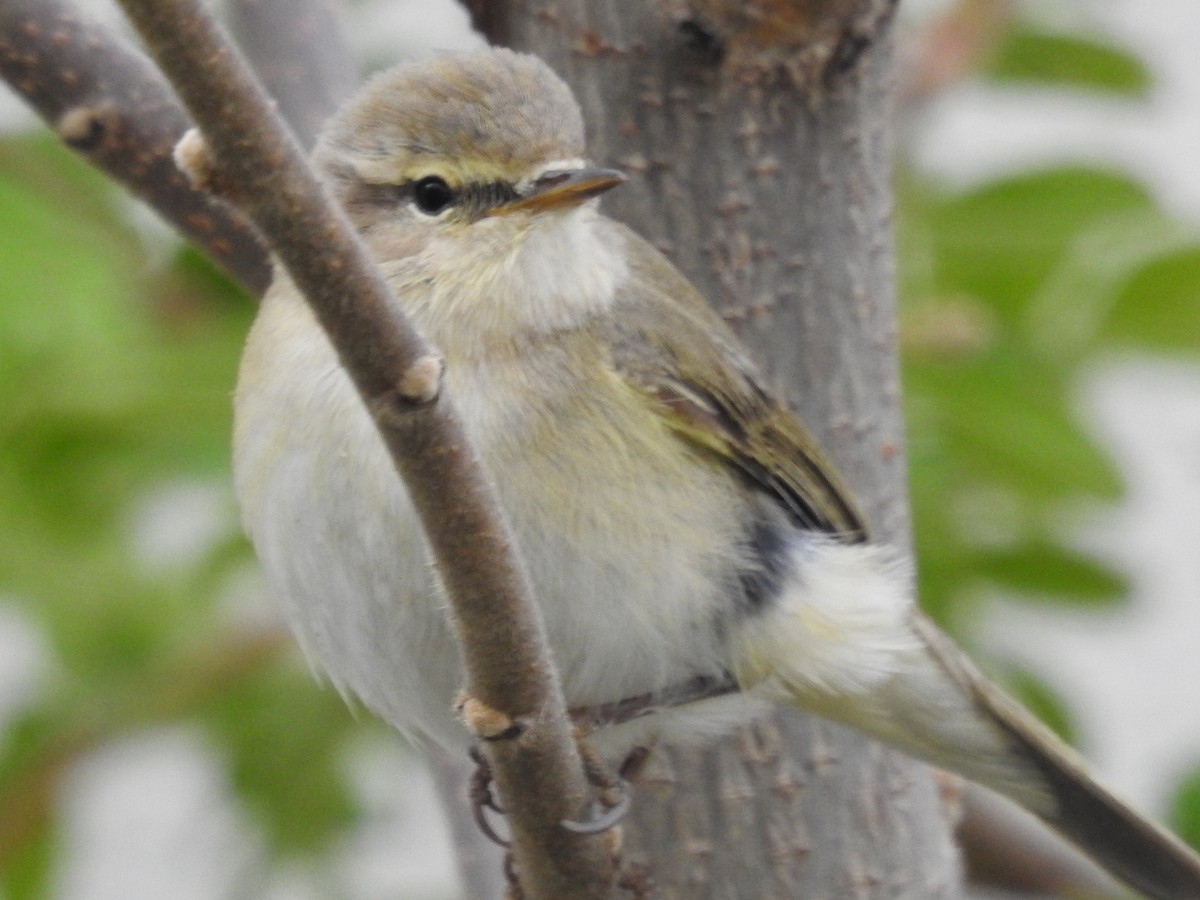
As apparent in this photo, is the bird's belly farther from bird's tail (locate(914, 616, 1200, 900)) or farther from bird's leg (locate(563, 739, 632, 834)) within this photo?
bird's tail (locate(914, 616, 1200, 900))

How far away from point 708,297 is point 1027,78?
129cm

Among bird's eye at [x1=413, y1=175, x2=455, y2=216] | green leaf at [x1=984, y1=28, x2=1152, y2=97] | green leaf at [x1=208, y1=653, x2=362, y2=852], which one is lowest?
green leaf at [x1=208, y1=653, x2=362, y2=852]

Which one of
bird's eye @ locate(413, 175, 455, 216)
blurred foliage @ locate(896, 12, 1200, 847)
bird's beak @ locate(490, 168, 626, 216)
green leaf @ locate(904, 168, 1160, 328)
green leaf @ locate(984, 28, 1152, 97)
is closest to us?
bird's beak @ locate(490, 168, 626, 216)

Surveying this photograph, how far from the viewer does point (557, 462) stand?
2.27 meters

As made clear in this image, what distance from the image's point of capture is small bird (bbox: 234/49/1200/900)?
7.41 ft

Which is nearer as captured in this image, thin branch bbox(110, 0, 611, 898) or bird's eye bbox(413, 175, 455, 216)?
thin branch bbox(110, 0, 611, 898)

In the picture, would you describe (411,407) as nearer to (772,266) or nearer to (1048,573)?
(772,266)

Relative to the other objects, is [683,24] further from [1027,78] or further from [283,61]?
[1027,78]

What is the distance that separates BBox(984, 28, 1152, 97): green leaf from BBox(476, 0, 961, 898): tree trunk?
1065 millimetres

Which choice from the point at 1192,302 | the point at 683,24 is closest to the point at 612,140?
the point at 683,24

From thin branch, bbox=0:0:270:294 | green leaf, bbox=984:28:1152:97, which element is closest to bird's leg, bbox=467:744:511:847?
thin branch, bbox=0:0:270:294

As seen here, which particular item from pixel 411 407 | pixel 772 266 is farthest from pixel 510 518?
pixel 411 407

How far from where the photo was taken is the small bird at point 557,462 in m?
2.26

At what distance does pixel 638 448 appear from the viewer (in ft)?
7.81
